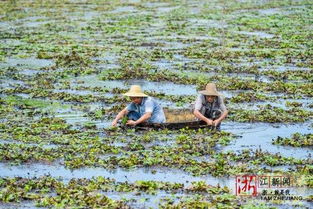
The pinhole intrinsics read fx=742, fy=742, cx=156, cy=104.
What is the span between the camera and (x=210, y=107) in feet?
59.0

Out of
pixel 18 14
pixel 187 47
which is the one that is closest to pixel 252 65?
pixel 187 47

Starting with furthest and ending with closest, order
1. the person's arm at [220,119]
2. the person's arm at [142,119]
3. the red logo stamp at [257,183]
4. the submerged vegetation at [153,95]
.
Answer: the person's arm at [220,119], the person's arm at [142,119], the submerged vegetation at [153,95], the red logo stamp at [257,183]

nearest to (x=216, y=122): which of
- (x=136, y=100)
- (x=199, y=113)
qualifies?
(x=199, y=113)

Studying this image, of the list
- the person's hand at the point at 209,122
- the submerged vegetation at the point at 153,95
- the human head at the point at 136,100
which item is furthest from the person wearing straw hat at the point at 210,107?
the human head at the point at 136,100

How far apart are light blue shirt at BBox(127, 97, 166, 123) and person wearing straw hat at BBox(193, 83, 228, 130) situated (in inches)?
33.4

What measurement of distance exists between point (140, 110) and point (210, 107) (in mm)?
1709

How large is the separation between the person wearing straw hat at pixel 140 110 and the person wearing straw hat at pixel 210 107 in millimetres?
910

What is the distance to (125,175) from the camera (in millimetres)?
14125

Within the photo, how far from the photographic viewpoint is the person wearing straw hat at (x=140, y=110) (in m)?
17.4

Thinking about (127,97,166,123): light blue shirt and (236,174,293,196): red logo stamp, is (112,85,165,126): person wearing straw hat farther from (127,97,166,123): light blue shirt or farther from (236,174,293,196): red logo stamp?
(236,174,293,196): red logo stamp

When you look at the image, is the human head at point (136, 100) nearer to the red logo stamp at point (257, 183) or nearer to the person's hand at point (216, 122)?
the person's hand at point (216, 122)

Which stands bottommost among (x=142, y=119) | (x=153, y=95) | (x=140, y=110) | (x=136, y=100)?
(x=153, y=95)

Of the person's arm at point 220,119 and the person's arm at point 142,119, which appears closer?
the person's arm at point 142,119

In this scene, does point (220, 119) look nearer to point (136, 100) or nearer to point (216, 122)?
point (216, 122)
